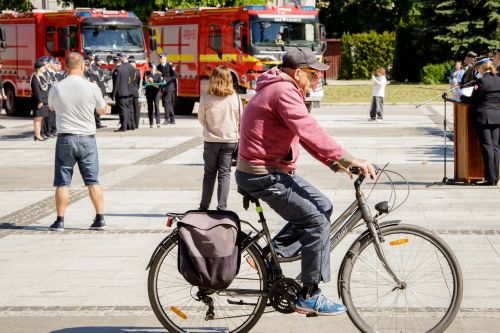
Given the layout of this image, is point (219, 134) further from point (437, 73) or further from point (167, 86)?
point (437, 73)

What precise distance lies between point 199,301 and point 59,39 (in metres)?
25.6

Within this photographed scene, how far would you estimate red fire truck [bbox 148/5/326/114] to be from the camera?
97.6ft

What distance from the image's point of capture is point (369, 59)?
61.8m

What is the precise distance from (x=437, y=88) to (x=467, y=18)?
601 cm

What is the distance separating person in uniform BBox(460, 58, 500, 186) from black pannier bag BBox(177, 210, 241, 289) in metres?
8.10

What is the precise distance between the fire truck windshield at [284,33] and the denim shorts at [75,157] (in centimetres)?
1954

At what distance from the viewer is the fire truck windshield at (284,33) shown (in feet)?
97.9

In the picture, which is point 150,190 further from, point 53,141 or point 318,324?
point 53,141

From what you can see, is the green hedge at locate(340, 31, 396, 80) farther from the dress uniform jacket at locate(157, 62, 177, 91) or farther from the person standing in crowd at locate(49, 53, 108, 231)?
the person standing in crowd at locate(49, 53, 108, 231)

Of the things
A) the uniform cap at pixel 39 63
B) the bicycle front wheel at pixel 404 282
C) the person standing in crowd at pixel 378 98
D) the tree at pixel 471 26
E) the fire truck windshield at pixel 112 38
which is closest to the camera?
the bicycle front wheel at pixel 404 282

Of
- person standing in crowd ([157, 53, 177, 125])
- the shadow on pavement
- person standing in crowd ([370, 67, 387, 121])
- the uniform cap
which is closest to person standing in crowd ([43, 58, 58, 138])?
the uniform cap

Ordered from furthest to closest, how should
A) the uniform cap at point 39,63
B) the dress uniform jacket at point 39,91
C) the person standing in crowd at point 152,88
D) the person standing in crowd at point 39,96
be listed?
the person standing in crowd at point 152,88 < the uniform cap at point 39,63 < the dress uniform jacket at point 39,91 < the person standing in crowd at point 39,96

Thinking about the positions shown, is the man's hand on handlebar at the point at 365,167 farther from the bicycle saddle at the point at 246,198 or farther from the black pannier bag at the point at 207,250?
the black pannier bag at the point at 207,250

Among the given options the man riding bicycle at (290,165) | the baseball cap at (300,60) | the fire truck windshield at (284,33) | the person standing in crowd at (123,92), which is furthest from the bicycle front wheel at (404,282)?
the fire truck windshield at (284,33)
